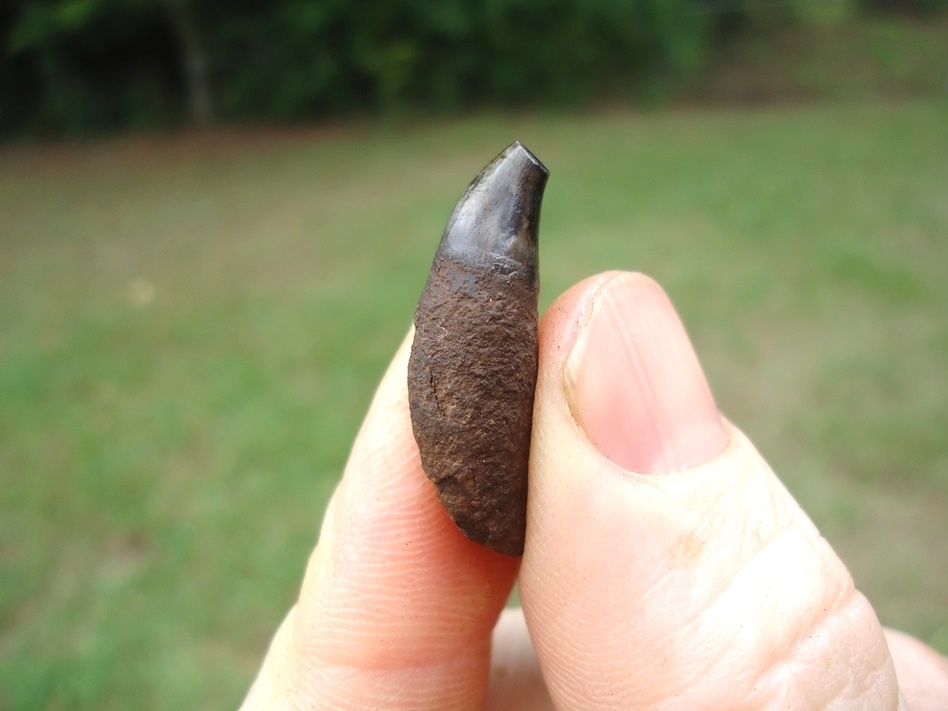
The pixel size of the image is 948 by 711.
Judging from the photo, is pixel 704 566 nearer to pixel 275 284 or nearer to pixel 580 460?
pixel 580 460

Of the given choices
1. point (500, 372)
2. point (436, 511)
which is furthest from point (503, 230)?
point (436, 511)

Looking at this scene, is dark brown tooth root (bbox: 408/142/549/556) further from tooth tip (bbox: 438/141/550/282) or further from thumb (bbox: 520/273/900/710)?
thumb (bbox: 520/273/900/710)

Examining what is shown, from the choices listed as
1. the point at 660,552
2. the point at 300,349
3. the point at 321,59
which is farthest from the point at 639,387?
the point at 321,59

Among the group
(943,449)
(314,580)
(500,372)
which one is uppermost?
(500,372)

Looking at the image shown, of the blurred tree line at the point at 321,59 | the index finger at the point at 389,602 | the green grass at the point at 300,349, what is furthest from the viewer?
the blurred tree line at the point at 321,59

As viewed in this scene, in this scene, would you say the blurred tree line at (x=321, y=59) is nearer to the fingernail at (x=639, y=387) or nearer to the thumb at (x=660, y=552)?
the fingernail at (x=639, y=387)

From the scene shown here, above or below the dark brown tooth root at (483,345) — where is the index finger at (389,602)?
below

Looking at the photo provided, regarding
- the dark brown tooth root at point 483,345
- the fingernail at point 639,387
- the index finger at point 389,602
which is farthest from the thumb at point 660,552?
the index finger at point 389,602
